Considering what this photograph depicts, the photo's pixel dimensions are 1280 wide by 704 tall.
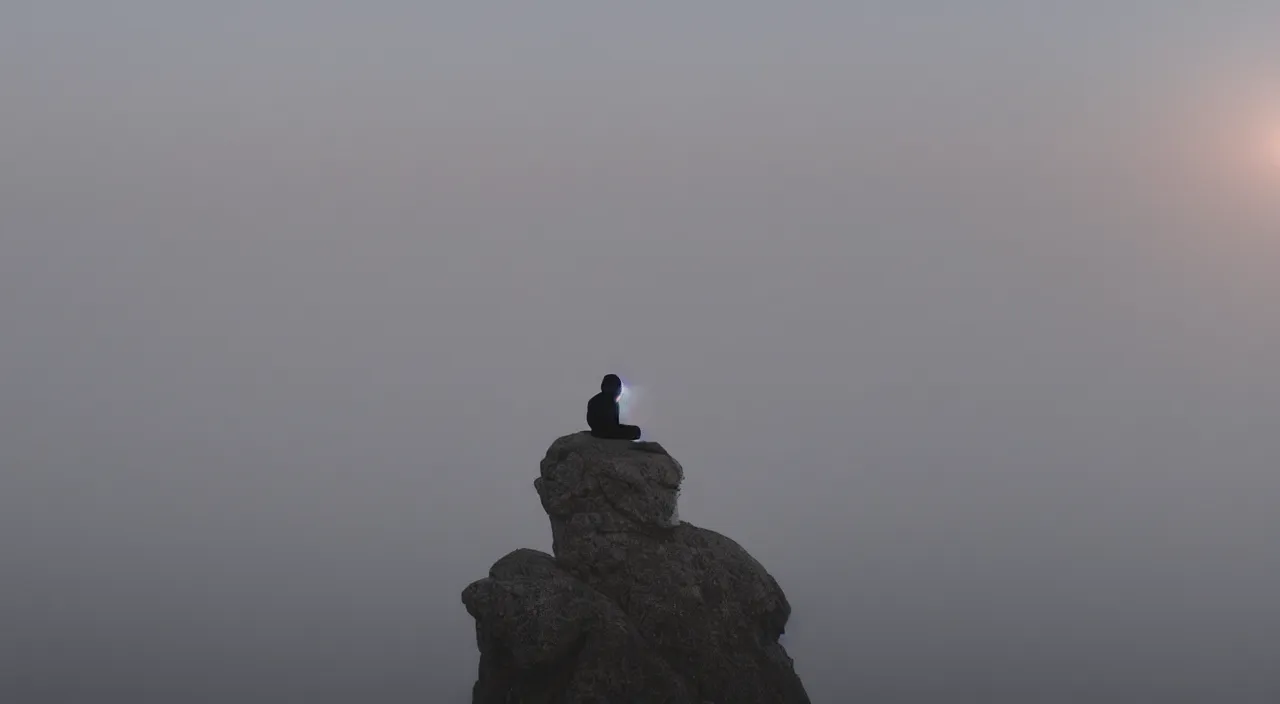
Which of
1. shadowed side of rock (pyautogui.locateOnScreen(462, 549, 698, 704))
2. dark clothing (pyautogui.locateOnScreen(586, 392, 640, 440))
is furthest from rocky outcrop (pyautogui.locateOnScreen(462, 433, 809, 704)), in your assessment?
dark clothing (pyautogui.locateOnScreen(586, 392, 640, 440))

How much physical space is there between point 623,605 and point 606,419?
5076mm

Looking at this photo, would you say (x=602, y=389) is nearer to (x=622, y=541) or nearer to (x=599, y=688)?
(x=622, y=541)

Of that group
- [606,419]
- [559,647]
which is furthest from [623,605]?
[606,419]

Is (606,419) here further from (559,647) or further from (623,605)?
(559,647)

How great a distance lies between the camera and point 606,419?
33.7 m

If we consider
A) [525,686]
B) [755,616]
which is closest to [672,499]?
[755,616]

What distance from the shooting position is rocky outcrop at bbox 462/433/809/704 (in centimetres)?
3020

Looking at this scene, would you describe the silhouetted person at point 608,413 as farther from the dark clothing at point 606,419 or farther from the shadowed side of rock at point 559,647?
the shadowed side of rock at point 559,647

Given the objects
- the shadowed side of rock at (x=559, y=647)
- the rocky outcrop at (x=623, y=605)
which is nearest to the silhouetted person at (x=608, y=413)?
the rocky outcrop at (x=623, y=605)

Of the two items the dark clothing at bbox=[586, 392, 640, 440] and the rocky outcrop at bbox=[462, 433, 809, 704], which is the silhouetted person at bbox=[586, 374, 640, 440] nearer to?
the dark clothing at bbox=[586, 392, 640, 440]

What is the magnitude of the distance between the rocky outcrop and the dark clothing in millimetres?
309

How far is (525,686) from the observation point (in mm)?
30688

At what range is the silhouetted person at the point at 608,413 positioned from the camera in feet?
110

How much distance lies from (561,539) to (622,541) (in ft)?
5.86
